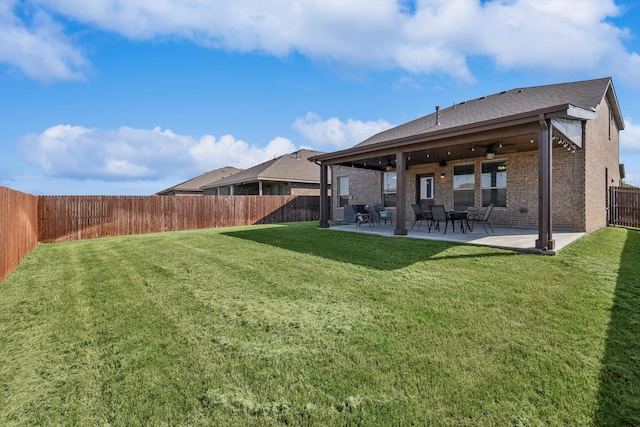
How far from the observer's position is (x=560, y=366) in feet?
7.88

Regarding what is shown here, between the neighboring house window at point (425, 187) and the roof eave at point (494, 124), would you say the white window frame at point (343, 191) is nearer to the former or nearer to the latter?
the neighboring house window at point (425, 187)

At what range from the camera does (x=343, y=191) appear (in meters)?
17.6

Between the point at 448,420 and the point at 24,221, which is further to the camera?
the point at 24,221

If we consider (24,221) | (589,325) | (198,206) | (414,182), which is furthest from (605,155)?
(24,221)

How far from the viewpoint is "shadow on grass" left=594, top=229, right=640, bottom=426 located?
1.92 m

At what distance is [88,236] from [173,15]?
29.5 feet

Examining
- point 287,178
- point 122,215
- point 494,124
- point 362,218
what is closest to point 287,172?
point 287,178

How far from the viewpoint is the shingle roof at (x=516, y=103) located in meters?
10.2

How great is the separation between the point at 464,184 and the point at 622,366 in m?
10.8

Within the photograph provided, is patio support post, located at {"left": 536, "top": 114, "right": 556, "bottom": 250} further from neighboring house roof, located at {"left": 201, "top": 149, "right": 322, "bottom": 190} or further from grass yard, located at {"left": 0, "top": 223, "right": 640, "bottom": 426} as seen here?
neighboring house roof, located at {"left": 201, "top": 149, "right": 322, "bottom": 190}

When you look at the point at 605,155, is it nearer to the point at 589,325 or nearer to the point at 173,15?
the point at 589,325

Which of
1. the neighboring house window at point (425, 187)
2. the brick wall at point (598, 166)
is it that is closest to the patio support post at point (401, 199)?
the neighboring house window at point (425, 187)

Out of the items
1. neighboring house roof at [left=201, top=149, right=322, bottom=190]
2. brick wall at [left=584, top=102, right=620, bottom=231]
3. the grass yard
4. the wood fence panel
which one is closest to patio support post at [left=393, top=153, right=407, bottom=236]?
the grass yard

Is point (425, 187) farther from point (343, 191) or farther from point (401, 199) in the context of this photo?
point (401, 199)
